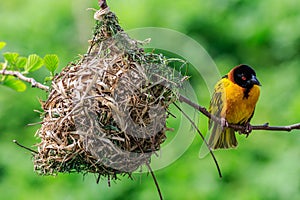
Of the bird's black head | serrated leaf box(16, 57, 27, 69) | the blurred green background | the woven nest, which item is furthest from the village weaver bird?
the blurred green background

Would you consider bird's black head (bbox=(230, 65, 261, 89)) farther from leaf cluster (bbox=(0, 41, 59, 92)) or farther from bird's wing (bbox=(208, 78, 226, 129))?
leaf cluster (bbox=(0, 41, 59, 92))

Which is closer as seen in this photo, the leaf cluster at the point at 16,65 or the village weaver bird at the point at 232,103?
the leaf cluster at the point at 16,65

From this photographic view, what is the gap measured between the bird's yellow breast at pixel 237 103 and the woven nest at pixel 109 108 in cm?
112

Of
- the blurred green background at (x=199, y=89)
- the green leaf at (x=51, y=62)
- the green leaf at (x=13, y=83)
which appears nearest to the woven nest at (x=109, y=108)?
the green leaf at (x=51, y=62)

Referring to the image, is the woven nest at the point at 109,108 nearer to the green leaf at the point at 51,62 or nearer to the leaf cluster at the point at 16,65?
the green leaf at the point at 51,62

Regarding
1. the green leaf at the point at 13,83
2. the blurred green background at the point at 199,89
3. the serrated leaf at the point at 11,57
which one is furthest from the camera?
the blurred green background at the point at 199,89

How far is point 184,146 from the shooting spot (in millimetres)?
2619

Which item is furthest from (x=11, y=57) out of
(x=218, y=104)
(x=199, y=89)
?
(x=199, y=89)

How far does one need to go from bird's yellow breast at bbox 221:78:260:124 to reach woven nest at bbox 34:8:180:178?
112 cm

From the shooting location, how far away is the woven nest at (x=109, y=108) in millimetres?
2275

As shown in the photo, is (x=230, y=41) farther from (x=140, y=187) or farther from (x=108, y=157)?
(x=108, y=157)

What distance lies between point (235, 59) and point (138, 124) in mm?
5122

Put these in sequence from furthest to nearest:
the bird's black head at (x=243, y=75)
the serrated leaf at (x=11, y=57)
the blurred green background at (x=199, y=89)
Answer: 1. the blurred green background at (x=199, y=89)
2. the bird's black head at (x=243, y=75)
3. the serrated leaf at (x=11, y=57)

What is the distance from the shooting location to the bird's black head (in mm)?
A: 3377
